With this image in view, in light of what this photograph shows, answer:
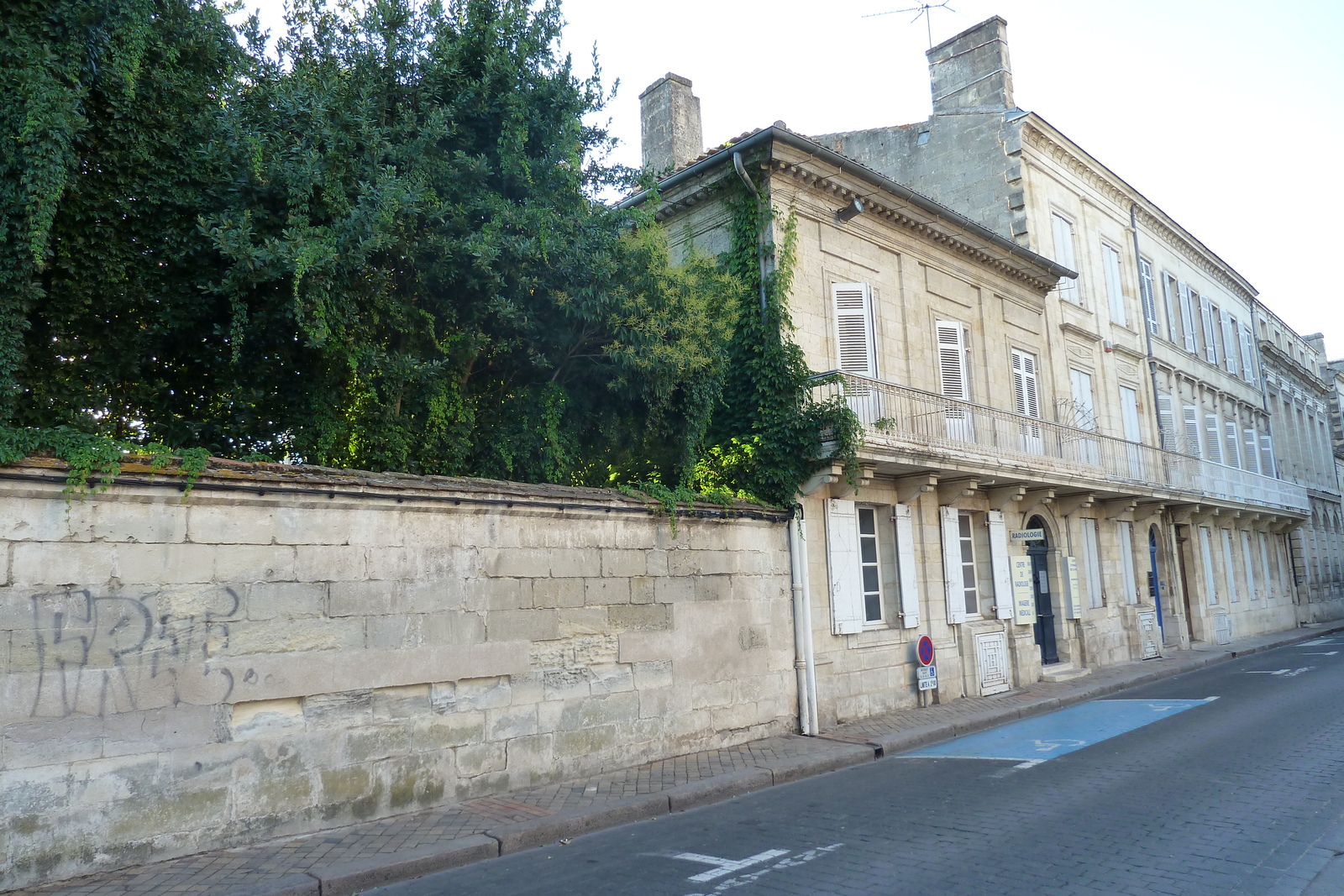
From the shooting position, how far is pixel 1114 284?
68.9 feet

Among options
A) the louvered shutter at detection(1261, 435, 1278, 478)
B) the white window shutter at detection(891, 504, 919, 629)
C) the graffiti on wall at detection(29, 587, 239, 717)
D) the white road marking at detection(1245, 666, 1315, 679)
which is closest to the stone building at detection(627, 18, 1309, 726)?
the white window shutter at detection(891, 504, 919, 629)

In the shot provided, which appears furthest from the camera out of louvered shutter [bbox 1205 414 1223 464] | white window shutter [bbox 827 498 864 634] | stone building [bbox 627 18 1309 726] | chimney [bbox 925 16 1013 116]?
louvered shutter [bbox 1205 414 1223 464]

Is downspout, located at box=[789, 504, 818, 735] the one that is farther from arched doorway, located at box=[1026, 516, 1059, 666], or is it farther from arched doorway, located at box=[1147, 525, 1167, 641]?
arched doorway, located at box=[1147, 525, 1167, 641]

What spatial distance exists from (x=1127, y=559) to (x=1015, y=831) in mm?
15012

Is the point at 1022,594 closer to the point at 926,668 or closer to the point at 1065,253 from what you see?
the point at 926,668

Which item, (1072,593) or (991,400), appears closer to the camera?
(991,400)

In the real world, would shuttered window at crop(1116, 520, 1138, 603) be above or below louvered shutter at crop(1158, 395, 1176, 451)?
below

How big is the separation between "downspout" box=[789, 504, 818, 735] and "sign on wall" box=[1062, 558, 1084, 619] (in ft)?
25.4

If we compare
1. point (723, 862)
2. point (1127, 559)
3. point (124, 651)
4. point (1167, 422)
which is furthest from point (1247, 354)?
point (124, 651)

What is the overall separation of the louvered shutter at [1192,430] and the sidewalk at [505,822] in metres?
14.9

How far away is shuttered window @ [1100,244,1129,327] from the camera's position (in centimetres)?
2062

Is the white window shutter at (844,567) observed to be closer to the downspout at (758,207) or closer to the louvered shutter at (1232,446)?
the downspout at (758,207)

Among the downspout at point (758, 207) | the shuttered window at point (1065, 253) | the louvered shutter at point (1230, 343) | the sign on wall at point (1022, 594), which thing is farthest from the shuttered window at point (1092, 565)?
the louvered shutter at point (1230, 343)

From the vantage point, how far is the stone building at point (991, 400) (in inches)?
484
